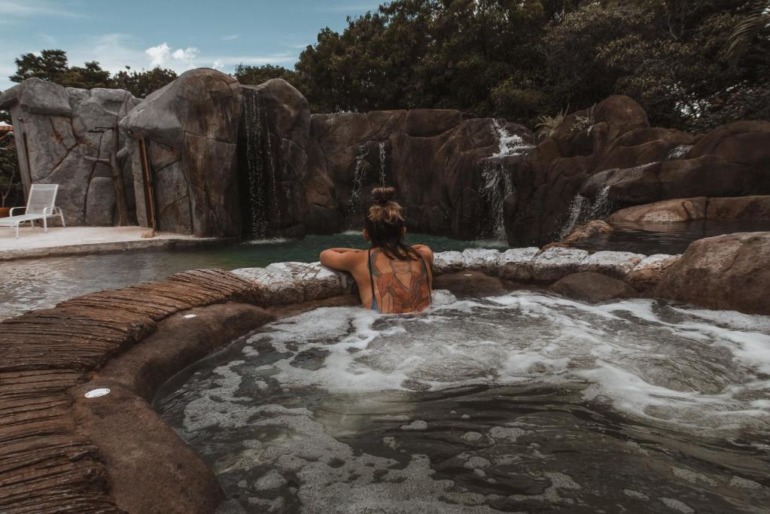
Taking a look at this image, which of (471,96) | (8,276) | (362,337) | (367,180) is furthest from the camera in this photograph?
(471,96)

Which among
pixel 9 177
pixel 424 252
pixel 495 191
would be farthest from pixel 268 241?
pixel 9 177

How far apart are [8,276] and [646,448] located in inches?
293

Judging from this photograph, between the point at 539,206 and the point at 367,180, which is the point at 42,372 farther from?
the point at 367,180

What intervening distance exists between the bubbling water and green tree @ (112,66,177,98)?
2238 centimetres

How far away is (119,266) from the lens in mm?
7008

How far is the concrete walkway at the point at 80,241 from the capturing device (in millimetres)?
7449

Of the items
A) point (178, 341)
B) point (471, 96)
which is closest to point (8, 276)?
point (178, 341)

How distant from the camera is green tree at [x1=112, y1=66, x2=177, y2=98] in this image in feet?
68.9

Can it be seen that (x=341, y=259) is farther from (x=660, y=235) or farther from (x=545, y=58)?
(x=545, y=58)

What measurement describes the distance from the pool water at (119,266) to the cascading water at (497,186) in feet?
1.47

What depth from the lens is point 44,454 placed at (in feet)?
4.01

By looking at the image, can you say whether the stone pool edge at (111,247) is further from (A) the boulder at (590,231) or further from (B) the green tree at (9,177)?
(B) the green tree at (9,177)

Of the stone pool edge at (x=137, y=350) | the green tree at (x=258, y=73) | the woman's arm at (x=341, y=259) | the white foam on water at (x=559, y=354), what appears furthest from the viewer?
the green tree at (x=258, y=73)

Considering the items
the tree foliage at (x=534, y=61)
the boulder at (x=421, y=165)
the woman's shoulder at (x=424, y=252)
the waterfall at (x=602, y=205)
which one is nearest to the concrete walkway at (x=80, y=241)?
the boulder at (x=421, y=165)
